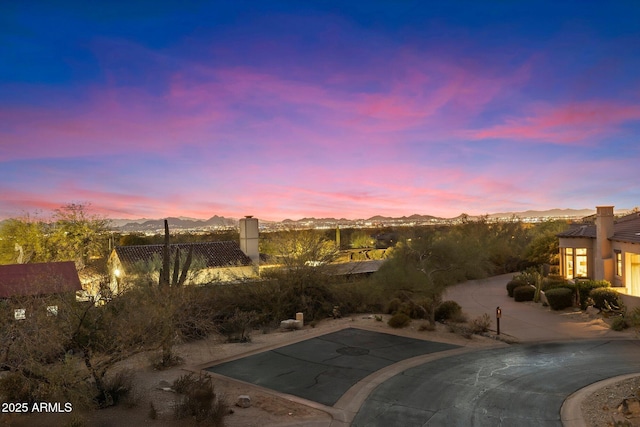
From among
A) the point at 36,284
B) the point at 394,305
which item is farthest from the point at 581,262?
the point at 36,284

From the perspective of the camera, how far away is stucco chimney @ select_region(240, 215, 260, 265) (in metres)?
35.2

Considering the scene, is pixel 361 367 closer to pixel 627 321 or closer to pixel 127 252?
pixel 627 321

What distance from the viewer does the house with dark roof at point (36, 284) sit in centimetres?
1109

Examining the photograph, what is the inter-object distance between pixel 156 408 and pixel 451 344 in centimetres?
1155

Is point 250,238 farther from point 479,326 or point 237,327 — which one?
point 479,326

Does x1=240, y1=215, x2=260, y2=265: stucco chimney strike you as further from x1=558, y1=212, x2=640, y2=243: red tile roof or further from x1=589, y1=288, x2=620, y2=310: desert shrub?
x1=589, y1=288, x2=620, y2=310: desert shrub

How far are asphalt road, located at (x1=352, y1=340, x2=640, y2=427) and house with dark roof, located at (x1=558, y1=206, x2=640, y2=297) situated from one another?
29.1ft

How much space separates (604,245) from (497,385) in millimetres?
18242

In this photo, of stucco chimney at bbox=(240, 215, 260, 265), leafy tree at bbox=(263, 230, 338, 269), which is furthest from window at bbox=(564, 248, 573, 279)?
stucco chimney at bbox=(240, 215, 260, 265)

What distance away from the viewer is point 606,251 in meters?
27.0

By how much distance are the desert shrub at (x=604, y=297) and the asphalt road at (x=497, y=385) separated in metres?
5.13

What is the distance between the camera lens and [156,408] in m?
11.2

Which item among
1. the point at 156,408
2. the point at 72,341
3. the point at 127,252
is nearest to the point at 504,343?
the point at 156,408

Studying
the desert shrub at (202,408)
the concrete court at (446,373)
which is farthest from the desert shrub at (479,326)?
the desert shrub at (202,408)
